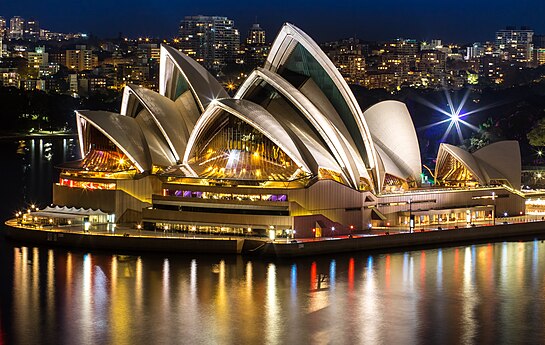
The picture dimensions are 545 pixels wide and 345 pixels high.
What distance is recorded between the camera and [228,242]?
39.0 metres

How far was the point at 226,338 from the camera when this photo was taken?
92.3 ft

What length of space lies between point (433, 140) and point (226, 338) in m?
71.6

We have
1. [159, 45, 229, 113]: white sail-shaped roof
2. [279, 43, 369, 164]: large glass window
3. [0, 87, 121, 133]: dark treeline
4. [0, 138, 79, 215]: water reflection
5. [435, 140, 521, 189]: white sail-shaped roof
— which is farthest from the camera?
[0, 87, 121, 133]: dark treeline

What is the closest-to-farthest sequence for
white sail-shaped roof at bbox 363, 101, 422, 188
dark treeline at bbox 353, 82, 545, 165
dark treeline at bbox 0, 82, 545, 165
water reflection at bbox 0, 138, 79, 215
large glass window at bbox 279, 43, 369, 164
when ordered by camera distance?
1. large glass window at bbox 279, 43, 369, 164
2. white sail-shaped roof at bbox 363, 101, 422, 188
3. water reflection at bbox 0, 138, 79, 215
4. dark treeline at bbox 353, 82, 545, 165
5. dark treeline at bbox 0, 82, 545, 165

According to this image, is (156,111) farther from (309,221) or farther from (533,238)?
(533,238)

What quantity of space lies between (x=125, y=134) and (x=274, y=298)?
1447 cm

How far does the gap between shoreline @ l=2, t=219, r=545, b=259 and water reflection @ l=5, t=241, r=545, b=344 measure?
682 mm

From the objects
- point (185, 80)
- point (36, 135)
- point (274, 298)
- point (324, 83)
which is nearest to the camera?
point (274, 298)

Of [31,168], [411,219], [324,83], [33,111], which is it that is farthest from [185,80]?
[33,111]

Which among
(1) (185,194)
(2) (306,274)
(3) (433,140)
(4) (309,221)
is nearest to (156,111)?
(1) (185,194)

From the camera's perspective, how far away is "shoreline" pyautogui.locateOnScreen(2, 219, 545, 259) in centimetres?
3884

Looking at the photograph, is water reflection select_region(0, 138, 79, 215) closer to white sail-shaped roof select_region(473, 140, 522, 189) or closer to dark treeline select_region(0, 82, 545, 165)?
dark treeline select_region(0, 82, 545, 165)

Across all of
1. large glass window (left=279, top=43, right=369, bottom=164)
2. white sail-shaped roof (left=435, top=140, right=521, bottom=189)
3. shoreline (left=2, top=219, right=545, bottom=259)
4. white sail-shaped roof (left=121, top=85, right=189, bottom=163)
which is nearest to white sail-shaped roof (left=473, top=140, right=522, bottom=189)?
white sail-shaped roof (left=435, top=140, right=521, bottom=189)

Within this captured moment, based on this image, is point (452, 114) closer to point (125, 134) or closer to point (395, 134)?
point (395, 134)
